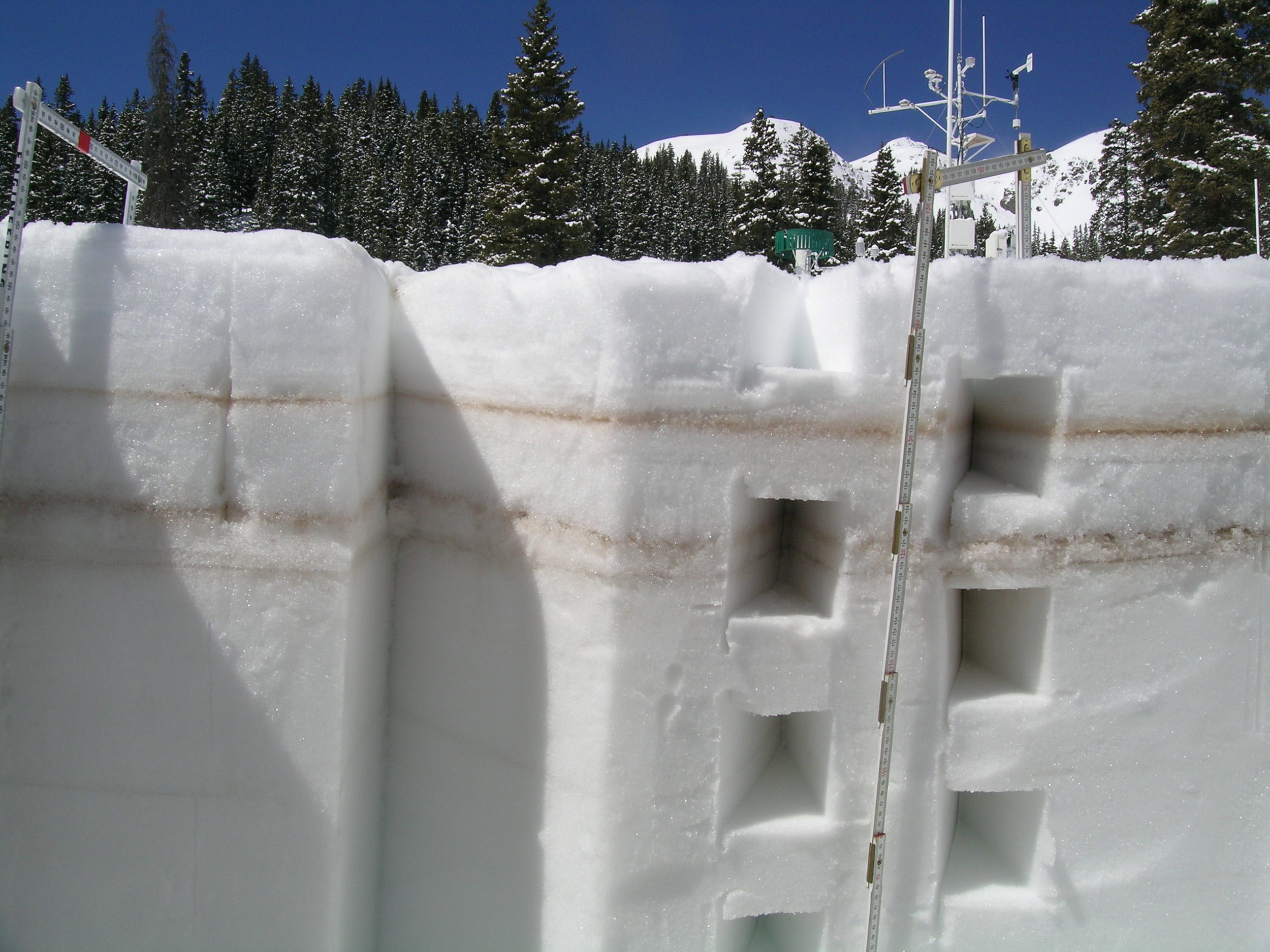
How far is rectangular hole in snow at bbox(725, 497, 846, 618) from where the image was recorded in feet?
9.26

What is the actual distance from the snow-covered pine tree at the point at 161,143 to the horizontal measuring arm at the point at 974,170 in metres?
31.9

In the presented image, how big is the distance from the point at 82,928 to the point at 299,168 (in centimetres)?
4835

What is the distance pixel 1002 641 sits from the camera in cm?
315

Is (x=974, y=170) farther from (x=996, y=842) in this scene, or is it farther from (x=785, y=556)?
(x=996, y=842)

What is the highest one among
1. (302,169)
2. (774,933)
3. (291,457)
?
(302,169)

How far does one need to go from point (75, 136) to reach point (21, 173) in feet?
0.71

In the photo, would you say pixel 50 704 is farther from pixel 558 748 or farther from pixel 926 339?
pixel 926 339

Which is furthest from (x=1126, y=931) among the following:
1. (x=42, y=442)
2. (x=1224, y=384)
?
(x=42, y=442)

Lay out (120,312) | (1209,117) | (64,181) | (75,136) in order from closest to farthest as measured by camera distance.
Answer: (75,136), (120,312), (1209,117), (64,181)

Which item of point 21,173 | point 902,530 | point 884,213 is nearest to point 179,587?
point 21,173

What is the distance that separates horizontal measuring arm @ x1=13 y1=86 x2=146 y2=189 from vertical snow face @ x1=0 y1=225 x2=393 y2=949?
0.86 feet

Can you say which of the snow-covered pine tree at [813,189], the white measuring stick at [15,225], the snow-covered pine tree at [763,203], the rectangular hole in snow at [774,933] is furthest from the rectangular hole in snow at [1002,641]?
the snow-covered pine tree at [813,189]

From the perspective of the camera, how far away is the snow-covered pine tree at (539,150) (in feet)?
72.8

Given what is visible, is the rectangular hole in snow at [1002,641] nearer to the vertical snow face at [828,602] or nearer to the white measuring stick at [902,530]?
the vertical snow face at [828,602]
